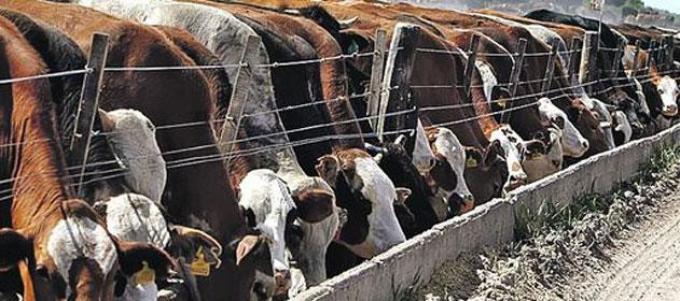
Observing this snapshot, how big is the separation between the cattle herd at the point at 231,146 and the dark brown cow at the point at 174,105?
0.01 metres

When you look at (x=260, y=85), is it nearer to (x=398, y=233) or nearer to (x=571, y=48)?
(x=398, y=233)

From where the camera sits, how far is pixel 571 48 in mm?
17422

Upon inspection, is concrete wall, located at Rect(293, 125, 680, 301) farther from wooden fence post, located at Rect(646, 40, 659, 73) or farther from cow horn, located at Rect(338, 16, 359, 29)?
wooden fence post, located at Rect(646, 40, 659, 73)

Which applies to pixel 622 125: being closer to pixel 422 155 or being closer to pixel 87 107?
pixel 422 155

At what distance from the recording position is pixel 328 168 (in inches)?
323

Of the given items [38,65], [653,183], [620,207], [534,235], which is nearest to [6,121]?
[38,65]

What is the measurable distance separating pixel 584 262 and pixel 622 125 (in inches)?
264

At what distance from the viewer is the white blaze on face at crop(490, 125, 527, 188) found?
11477 millimetres

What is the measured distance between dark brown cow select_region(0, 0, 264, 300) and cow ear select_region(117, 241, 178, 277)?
1.39m

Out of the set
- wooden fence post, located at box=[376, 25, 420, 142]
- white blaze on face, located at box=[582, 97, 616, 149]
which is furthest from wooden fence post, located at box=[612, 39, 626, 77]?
wooden fence post, located at box=[376, 25, 420, 142]

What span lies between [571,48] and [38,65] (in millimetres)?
12089

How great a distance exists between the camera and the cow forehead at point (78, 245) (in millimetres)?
5148

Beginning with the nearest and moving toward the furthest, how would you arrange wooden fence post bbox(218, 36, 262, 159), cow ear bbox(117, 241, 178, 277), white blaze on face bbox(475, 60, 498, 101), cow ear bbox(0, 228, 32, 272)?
cow ear bbox(0, 228, 32, 272), cow ear bbox(117, 241, 178, 277), wooden fence post bbox(218, 36, 262, 159), white blaze on face bbox(475, 60, 498, 101)

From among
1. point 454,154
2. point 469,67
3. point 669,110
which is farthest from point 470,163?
point 669,110
